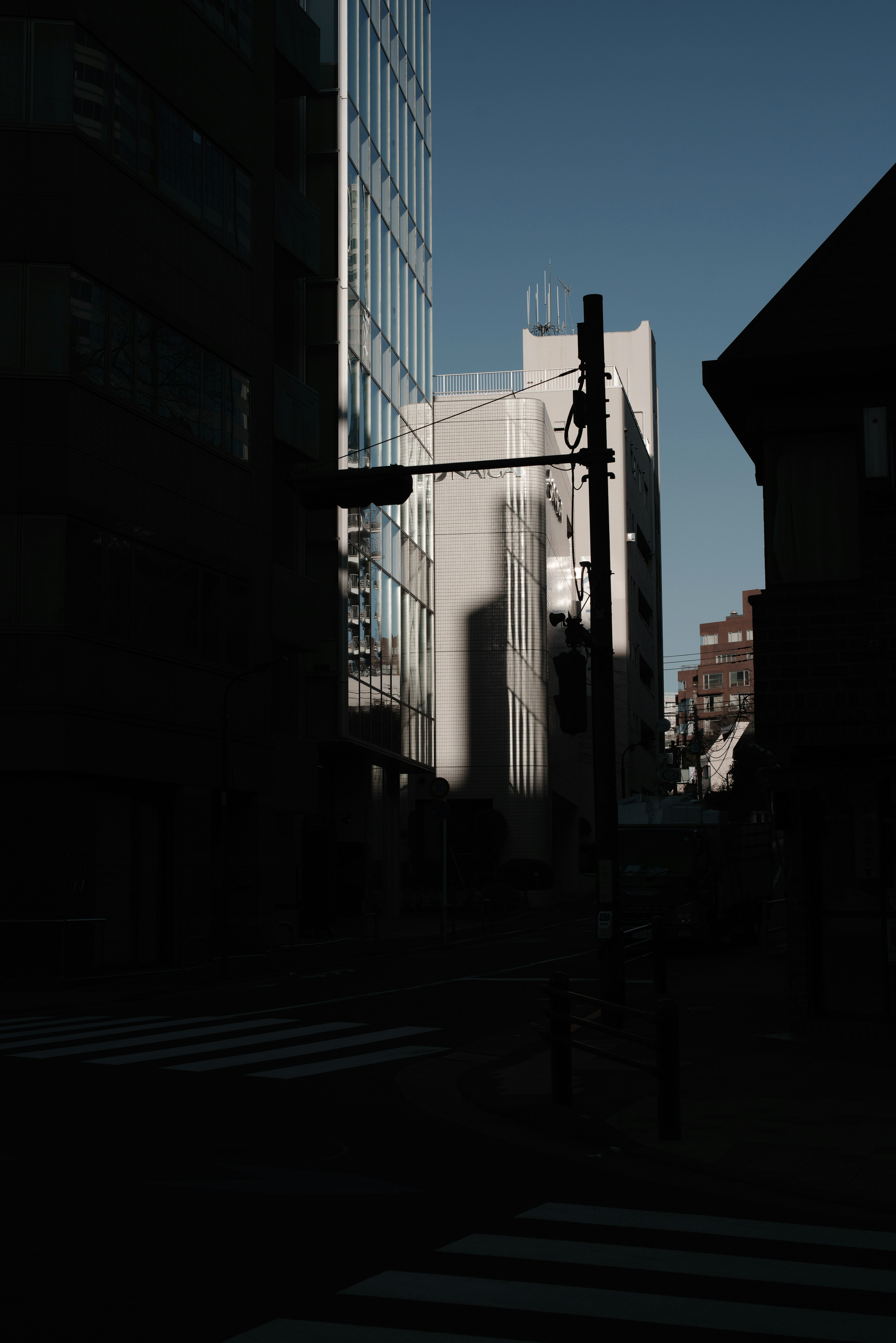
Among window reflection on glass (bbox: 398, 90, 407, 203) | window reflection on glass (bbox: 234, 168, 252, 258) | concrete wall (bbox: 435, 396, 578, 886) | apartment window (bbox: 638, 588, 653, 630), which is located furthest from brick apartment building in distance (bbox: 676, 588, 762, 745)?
window reflection on glass (bbox: 234, 168, 252, 258)

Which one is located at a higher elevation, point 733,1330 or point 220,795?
point 220,795

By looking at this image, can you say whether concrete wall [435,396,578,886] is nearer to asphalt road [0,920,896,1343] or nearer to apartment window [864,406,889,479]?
Answer: apartment window [864,406,889,479]

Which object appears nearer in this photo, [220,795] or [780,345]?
[780,345]

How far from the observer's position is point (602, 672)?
15.8 metres

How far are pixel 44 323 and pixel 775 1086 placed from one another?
19.4 metres

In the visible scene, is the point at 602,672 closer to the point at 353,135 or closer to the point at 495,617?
the point at 353,135

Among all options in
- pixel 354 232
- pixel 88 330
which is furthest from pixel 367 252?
pixel 88 330

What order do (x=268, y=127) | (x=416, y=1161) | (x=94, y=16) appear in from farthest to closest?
(x=268, y=127) → (x=94, y=16) → (x=416, y=1161)

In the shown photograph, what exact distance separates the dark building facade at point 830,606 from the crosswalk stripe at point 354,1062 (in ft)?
12.6

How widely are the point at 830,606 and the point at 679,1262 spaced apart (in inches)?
344

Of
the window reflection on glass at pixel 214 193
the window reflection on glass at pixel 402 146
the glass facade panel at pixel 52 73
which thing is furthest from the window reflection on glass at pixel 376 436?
the glass facade panel at pixel 52 73

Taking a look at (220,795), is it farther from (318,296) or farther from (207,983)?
(318,296)

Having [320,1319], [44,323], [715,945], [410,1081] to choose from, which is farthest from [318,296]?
[320,1319]

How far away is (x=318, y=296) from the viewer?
1543 inches
